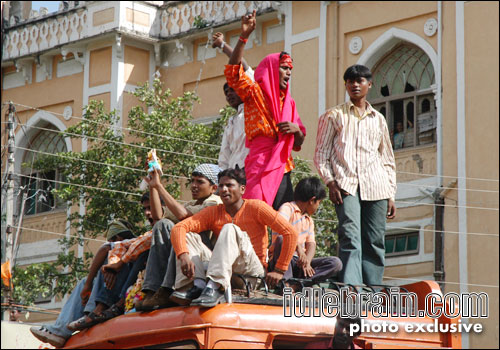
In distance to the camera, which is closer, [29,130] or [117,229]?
[117,229]

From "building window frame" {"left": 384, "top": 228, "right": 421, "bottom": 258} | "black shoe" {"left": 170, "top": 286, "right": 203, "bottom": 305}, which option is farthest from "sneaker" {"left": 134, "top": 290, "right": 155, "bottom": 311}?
"building window frame" {"left": 384, "top": 228, "right": 421, "bottom": 258}

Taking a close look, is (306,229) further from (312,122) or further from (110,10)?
(110,10)

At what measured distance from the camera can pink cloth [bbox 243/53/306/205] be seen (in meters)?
7.84

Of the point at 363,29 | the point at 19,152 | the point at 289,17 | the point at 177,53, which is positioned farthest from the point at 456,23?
the point at 19,152

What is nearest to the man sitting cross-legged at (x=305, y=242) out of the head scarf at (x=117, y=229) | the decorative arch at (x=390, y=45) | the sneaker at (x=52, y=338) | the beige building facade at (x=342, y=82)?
the head scarf at (x=117, y=229)

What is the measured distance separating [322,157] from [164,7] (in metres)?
15.8

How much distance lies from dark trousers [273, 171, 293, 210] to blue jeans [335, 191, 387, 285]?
0.46 m

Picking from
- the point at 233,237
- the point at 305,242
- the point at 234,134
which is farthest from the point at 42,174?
the point at 233,237

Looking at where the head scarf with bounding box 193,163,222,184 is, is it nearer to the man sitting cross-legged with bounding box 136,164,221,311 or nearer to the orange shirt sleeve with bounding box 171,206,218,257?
the man sitting cross-legged with bounding box 136,164,221,311

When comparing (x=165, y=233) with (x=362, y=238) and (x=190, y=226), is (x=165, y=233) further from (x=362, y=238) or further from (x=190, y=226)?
(x=362, y=238)

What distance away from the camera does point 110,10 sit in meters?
22.9

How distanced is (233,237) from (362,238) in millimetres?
1803

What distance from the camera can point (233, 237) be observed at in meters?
6.34

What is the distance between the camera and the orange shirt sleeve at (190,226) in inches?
255
